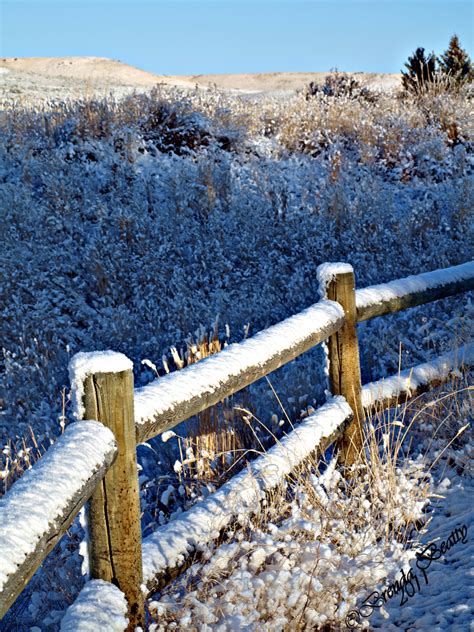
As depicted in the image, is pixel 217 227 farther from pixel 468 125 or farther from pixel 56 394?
pixel 468 125

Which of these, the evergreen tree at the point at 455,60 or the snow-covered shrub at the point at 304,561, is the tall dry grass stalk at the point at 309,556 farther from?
the evergreen tree at the point at 455,60

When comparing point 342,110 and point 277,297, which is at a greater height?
point 342,110

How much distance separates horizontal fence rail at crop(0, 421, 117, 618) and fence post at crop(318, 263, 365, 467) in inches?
84.4

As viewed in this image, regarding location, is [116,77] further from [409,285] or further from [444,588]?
[444,588]

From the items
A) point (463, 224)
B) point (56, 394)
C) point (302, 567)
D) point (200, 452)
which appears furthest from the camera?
point (463, 224)

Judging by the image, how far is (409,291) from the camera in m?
4.54

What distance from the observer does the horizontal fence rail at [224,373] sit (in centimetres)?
244

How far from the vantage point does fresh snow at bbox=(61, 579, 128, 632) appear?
2.05m

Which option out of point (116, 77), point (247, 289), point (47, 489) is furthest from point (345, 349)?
point (116, 77)

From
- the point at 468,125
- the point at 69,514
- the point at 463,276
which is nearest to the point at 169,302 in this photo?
the point at 463,276

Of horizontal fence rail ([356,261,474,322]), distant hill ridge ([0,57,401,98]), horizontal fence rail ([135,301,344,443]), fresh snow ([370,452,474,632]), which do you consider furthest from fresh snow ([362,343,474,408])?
distant hill ridge ([0,57,401,98])

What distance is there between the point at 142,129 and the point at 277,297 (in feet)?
16.7

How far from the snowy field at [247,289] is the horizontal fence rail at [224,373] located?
0.41ft

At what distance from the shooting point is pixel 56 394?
6.72 metres
